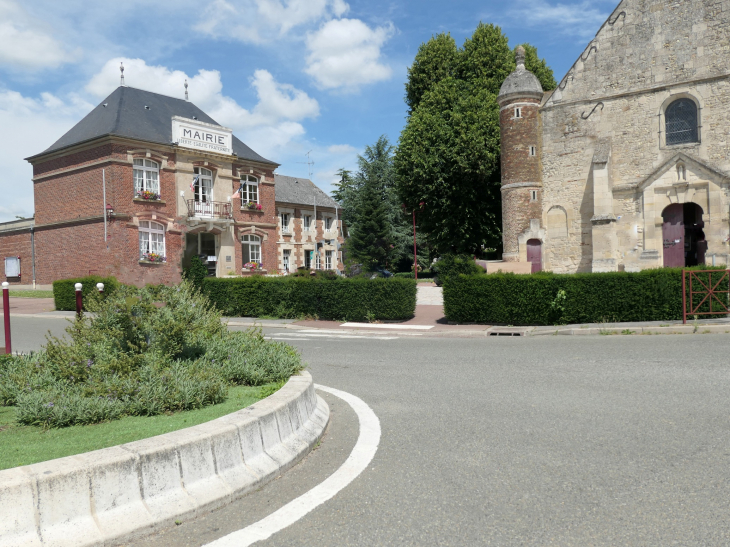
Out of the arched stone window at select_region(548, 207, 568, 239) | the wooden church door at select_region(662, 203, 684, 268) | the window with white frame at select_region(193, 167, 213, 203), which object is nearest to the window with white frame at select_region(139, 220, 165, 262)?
the window with white frame at select_region(193, 167, 213, 203)

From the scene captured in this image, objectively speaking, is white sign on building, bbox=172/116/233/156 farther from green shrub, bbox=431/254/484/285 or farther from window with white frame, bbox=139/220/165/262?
green shrub, bbox=431/254/484/285

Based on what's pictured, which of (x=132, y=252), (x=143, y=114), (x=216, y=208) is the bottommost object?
(x=132, y=252)

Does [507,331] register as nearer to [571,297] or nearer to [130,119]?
[571,297]

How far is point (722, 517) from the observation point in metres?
3.21

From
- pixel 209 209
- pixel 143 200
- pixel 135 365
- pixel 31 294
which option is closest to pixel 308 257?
pixel 209 209

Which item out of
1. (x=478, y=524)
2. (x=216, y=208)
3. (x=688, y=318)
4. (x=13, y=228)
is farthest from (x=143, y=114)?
(x=478, y=524)

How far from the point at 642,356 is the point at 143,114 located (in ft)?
94.3

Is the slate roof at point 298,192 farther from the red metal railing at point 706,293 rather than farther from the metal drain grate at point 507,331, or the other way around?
the red metal railing at point 706,293

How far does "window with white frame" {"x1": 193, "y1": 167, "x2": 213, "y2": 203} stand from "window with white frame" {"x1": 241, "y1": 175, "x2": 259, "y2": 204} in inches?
89.9

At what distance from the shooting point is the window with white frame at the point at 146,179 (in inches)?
1110

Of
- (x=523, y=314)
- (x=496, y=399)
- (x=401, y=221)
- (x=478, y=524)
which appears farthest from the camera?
(x=401, y=221)

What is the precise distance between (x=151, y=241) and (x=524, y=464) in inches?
1090

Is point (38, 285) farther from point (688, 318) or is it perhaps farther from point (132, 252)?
point (688, 318)

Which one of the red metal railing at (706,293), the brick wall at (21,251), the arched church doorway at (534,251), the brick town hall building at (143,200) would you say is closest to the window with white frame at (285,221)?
the brick town hall building at (143,200)
